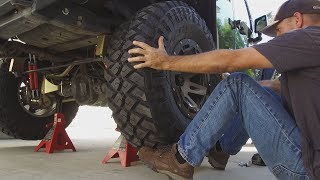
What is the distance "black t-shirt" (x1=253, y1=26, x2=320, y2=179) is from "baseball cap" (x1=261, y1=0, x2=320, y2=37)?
164 millimetres

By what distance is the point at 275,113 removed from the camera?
1.66 m

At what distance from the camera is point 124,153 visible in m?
3.15

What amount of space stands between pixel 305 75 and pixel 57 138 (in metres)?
3.11

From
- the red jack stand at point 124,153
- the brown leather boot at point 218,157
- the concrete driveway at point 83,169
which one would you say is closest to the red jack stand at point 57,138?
the concrete driveway at point 83,169

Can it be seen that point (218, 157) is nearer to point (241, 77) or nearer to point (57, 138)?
point (241, 77)

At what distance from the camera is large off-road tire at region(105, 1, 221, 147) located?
2301 millimetres

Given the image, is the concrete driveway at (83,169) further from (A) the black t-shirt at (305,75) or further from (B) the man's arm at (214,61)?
(A) the black t-shirt at (305,75)

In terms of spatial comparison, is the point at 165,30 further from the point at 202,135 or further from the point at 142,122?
the point at 202,135

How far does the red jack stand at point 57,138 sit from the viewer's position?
13.2 feet

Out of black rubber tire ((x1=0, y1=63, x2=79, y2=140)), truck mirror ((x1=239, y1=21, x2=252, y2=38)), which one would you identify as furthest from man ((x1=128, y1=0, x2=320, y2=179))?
black rubber tire ((x1=0, y1=63, x2=79, y2=140))

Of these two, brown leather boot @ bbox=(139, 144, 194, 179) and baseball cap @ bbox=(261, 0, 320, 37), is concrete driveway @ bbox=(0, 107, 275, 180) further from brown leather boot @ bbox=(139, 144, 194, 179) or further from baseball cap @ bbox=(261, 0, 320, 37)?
baseball cap @ bbox=(261, 0, 320, 37)

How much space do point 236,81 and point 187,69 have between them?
0.73ft

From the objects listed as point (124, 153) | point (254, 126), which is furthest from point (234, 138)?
point (124, 153)

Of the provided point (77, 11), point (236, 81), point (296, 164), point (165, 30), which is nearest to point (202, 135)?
point (236, 81)
